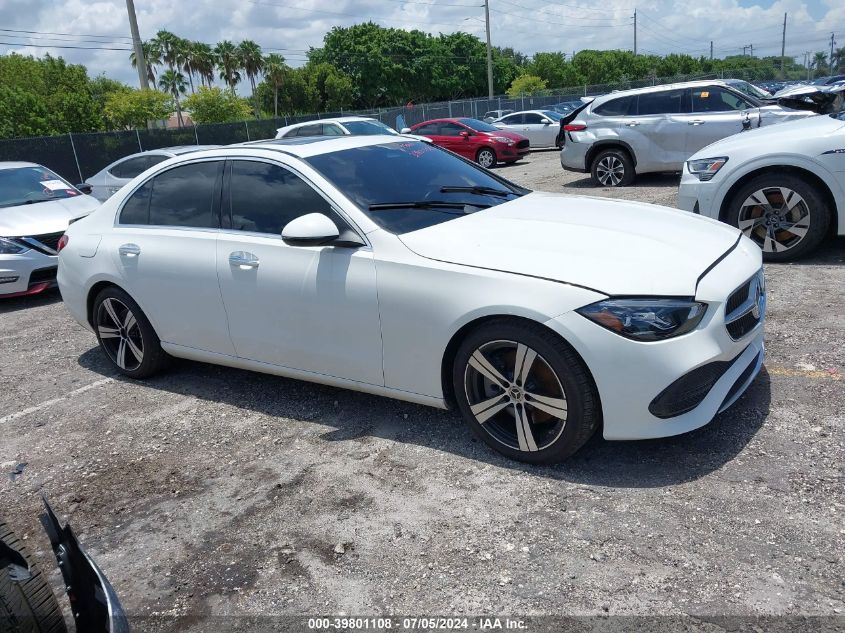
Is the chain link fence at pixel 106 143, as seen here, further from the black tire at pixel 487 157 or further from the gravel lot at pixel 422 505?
the gravel lot at pixel 422 505

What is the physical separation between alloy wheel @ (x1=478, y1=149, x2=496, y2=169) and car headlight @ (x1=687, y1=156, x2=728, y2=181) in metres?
13.7

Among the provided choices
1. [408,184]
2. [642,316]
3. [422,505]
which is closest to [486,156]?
[408,184]

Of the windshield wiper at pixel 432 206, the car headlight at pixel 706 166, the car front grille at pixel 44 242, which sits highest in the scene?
the windshield wiper at pixel 432 206

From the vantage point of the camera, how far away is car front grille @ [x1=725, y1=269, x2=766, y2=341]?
11.0ft

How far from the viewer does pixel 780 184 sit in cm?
630

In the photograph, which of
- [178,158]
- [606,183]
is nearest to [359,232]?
[178,158]

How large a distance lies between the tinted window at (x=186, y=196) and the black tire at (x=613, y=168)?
30.3 ft

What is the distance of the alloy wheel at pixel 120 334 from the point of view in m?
5.15

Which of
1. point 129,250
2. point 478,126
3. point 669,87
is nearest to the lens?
point 129,250

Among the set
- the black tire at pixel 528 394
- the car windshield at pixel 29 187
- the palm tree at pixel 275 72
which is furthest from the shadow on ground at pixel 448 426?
the palm tree at pixel 275 72

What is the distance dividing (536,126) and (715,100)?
1330cm

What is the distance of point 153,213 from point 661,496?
3.74 m

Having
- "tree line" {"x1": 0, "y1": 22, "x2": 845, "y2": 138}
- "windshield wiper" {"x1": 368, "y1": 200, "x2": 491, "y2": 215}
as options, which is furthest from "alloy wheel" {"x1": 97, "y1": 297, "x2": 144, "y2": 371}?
"tree line" {"x1": 0, "y1": 22, "x2": 845, "y2": 138}

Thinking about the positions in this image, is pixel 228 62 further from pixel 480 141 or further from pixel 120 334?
pixel 120 334
